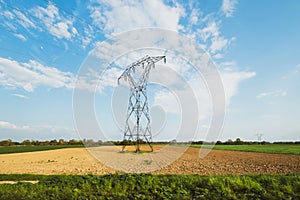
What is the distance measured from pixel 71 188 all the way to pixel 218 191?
15.6 ft

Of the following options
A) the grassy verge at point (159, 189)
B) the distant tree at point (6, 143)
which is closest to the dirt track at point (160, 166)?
the grassy verge at point (159, 189)

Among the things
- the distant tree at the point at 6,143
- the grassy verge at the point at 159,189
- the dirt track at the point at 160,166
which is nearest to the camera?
the grassy verge at the point at 159,189

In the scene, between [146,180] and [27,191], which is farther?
[146,180]

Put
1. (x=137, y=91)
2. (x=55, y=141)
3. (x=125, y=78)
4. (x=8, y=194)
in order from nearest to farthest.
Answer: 1. (x=8, y=194)
2. (x=137, y=91)
3. (x=125, y=78)
4. (x=55, y=141)

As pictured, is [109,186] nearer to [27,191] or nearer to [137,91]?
[27,191]

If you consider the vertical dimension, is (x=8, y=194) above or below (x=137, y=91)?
below

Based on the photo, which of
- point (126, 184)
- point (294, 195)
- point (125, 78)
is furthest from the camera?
point (125, 78)

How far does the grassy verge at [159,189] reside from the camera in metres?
7.51

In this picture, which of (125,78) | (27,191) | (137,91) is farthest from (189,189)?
(125,78)

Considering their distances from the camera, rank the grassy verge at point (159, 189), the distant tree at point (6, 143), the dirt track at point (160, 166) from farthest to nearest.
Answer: the distant tree at point (6, 143)
the dirt track at point (160, 166)
the grassy verge at point (159, 189)

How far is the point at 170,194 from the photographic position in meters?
7.59

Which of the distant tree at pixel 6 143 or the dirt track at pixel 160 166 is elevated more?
the distant tree at pixel 6 143

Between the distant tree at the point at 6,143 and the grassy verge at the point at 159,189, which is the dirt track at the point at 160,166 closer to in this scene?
the grassy verge at the point at 159,189

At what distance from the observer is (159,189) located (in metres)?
8.04
